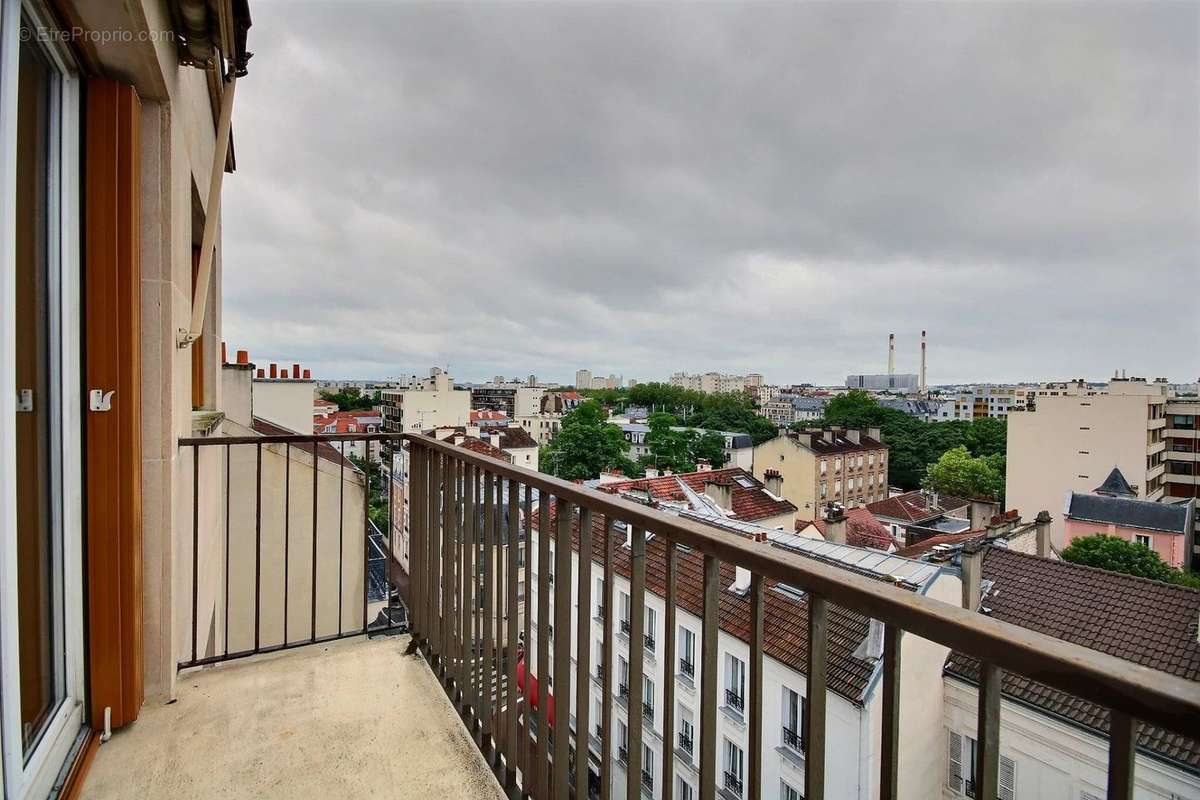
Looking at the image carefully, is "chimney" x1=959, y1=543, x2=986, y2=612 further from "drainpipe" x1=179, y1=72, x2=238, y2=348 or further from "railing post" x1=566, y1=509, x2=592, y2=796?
"drainpipe" x1=179, y1=72, x2=238, y2=348

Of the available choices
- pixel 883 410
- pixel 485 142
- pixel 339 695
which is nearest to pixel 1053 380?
pixel 883 410

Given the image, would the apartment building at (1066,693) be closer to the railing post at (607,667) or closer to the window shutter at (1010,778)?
the window shutter at (1010,778)

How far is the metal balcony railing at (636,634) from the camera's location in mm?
446

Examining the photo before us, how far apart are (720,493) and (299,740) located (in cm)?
1233

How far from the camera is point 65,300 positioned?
136cm

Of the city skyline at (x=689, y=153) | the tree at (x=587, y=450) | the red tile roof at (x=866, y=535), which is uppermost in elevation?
the city skyline at (x=689, y=153)

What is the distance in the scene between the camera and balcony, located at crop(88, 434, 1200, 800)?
53 cm

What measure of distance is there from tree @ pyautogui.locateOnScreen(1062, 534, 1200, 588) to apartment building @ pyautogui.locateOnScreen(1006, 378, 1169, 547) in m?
7.25

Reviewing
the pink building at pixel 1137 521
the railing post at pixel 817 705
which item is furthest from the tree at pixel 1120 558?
the railing post at pixel 817 705

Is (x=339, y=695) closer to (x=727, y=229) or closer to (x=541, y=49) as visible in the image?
(x=541, y=49)

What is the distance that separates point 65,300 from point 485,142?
7.70 m

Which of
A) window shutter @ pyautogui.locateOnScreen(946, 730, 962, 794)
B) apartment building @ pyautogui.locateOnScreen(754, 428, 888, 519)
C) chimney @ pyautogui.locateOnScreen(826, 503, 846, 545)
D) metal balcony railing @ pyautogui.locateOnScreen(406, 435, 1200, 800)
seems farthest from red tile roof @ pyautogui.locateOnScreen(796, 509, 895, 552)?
window shutter @ pyautogui.locateOnScreen(946, 730, 962, 794)

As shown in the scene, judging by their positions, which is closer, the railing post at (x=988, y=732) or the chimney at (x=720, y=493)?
the railing post at (x=988, y=732)

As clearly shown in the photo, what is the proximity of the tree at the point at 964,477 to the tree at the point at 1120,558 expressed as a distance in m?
15.8
